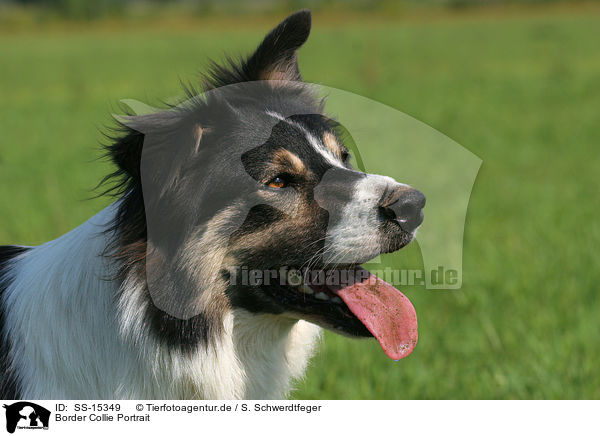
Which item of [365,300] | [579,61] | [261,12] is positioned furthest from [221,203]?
[261,12]

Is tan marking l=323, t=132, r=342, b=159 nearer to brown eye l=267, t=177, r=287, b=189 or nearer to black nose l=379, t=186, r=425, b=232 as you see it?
brown eye l=267, t=177, r=287, b=189

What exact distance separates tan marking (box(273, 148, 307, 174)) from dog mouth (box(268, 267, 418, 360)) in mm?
455

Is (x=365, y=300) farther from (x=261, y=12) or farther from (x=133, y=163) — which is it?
(x=261, y=12)

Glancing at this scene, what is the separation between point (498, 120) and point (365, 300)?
12.1 metres

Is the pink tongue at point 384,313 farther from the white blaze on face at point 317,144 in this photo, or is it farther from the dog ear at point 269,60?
the dog ear at point 269,60

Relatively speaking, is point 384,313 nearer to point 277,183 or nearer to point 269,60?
point 277,183

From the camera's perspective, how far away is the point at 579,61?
73.6 ft

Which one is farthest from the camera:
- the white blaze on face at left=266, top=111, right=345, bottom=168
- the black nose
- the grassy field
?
the grassy field

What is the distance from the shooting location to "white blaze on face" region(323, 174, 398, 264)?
8.39 feet

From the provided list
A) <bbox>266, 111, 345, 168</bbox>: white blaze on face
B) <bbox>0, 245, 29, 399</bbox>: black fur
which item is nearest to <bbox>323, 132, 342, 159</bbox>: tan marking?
<bbox>266, 111, 345, 168</bbox>: white blaze on face

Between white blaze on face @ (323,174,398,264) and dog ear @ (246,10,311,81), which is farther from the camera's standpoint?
dog ear @ (246,10,311,81)
